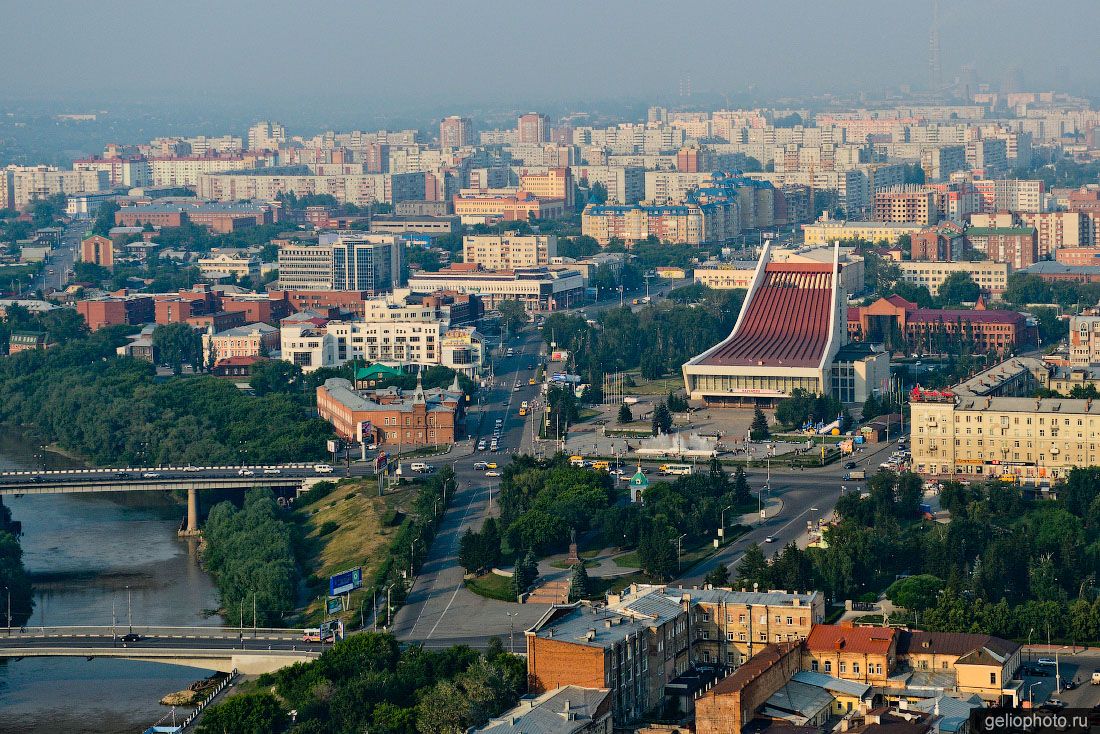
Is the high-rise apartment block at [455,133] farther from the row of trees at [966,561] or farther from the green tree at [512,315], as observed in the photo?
the row of trees at [966,561]

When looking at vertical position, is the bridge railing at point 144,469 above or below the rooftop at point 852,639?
below

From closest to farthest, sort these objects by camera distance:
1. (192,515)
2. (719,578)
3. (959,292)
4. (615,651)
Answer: (615,651) → (719,578) → (192,515) → (959,292)

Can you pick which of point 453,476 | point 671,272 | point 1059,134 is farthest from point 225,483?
point 1059,134

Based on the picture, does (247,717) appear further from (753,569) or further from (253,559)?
(253,559)

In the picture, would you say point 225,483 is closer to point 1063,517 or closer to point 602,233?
point 1063,517

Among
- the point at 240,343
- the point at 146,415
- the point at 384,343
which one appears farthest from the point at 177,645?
the point at 240,343

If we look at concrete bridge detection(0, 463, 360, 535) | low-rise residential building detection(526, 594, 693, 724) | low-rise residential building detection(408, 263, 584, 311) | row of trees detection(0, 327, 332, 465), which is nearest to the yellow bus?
concrete bridge detection(0, 463, 360, 535)

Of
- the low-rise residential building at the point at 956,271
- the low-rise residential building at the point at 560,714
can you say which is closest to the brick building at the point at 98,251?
the low-rise residential building at the point at 956,271
